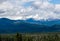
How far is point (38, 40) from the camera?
4811 inches

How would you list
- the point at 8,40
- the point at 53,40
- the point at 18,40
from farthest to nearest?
1. the point at 8,40
2. the point at 53,40
3. the point at 18,40

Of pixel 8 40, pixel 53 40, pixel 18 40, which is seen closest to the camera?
pixel 18 40

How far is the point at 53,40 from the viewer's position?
105875mm

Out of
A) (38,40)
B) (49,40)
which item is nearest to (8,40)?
(38,40)

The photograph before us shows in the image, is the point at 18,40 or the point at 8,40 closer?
the point at 18,40

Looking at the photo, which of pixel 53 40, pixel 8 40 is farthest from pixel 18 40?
pixel 8 40

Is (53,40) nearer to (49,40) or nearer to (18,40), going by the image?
(49,40)

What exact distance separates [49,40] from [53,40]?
3747 mm

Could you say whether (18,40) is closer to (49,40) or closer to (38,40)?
(49,40)

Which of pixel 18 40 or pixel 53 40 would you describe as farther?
pixel 53 40

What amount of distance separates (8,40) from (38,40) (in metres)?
16.3

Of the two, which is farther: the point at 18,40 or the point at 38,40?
the point at 38,40

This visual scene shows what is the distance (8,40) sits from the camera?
121062 mm

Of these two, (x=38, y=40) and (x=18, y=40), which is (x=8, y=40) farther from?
(x=18, y=40)
